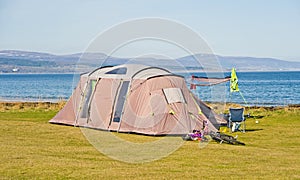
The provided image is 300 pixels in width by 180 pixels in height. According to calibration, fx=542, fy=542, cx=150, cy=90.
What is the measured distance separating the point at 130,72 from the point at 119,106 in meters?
1.21

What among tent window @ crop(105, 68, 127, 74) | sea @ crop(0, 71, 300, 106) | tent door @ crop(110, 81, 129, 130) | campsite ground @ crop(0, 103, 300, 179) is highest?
tent window @ crop(105, 68, 127, 74)

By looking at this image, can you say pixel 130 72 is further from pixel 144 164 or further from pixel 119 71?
pixel 144 164

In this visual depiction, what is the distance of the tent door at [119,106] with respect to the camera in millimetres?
17091

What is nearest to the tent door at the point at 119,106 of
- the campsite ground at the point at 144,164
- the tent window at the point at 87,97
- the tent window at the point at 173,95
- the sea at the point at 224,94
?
the campsite ground at the point at 144,164

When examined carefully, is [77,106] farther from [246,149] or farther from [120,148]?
[246,149]

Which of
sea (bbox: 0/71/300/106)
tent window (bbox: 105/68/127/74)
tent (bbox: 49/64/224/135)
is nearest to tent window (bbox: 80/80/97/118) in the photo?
tent (bbox: 49/64/224/135)

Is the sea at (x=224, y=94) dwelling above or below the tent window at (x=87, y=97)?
below

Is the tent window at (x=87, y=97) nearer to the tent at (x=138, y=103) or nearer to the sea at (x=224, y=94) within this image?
the tent at (x=138, y=103)

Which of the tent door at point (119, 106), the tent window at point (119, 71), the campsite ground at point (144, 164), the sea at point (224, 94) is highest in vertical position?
the tent window at point (119, 71)

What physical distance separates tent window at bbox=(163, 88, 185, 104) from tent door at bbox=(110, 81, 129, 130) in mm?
1409

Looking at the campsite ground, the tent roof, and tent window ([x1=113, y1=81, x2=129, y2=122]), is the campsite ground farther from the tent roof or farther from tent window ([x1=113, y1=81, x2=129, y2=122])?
the tent roof

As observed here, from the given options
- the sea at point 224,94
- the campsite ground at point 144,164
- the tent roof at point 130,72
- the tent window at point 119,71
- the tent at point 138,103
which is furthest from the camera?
the sea at point 224,94

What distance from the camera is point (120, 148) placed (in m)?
13.5

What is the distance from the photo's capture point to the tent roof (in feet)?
56.8
